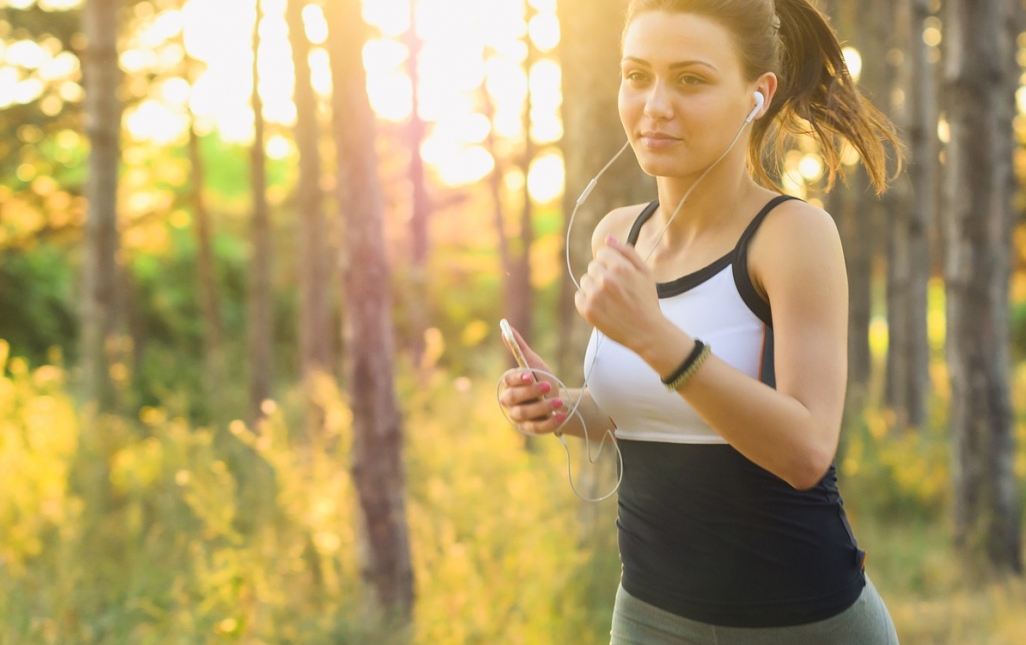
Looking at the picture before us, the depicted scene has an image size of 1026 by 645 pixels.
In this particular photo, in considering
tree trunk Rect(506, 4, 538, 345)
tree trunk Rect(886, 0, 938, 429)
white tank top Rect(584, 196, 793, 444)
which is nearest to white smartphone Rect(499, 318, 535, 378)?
white tank top Rect(584, 196, 793, 444)

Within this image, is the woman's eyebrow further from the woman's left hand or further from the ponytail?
the woman's left hand

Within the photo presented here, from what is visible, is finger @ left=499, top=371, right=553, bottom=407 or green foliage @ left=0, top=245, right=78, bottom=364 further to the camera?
green foliage @ left=0, top=245, right=78, bottom=364

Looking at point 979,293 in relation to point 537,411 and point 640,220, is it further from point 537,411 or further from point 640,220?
point 537,411

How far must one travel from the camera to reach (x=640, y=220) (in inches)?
88.9

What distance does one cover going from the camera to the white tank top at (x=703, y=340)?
5.94 feet

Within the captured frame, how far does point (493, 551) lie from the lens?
4.88m

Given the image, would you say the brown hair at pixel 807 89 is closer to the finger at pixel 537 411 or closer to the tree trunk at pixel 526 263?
the finger at pixel 537 411

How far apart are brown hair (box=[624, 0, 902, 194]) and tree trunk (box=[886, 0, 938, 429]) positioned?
6877 millimetres

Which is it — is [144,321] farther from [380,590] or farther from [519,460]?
[380,590]

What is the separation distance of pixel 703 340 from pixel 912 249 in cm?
915

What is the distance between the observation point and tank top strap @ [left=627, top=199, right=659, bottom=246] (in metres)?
2.24

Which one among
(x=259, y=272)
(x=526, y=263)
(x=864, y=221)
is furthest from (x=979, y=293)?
(x=526, y=263)

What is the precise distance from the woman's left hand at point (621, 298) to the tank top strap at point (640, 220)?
614mm

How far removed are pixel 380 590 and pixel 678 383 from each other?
12.4 feet
